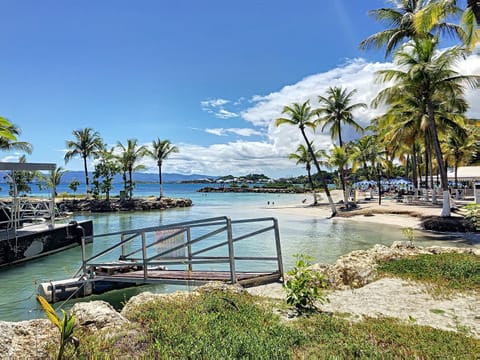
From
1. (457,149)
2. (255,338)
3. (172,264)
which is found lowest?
(172,264)

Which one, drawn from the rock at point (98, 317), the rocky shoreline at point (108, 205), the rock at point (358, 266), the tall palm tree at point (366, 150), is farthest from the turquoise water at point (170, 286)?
the rocky shoreline at point (108, 205)

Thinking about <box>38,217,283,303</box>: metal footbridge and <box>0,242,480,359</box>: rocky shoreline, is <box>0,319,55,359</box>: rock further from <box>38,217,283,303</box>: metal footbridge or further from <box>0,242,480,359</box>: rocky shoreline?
<box>38,217,283,303</box>: metal footbridge

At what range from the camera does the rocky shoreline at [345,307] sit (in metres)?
3.63

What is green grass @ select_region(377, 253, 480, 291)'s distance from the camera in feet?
21.0

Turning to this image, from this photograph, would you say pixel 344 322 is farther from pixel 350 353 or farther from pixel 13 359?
pixel 13 359

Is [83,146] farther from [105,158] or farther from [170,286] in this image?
[170,286]

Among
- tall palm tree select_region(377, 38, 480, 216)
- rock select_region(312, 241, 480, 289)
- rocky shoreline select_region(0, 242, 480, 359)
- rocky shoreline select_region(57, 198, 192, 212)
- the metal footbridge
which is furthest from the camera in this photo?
rocky shoreline select_region(57, 198, 192, 212)

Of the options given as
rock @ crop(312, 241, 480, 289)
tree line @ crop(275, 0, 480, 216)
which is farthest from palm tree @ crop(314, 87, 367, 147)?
rock @ crop(312, 241, 480, 289)

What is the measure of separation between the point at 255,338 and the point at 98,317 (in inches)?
91.6

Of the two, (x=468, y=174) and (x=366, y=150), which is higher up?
(x=366, y=150)

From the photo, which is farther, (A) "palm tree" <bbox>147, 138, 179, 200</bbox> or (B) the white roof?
(A) "palm tree" <bbox>147, 138, 179, 200</bbox>

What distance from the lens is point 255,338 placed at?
11.5 ft

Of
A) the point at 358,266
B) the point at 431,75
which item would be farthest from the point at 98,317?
the point at 431,75

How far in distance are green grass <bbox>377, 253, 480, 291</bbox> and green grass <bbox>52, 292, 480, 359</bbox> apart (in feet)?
9.55
